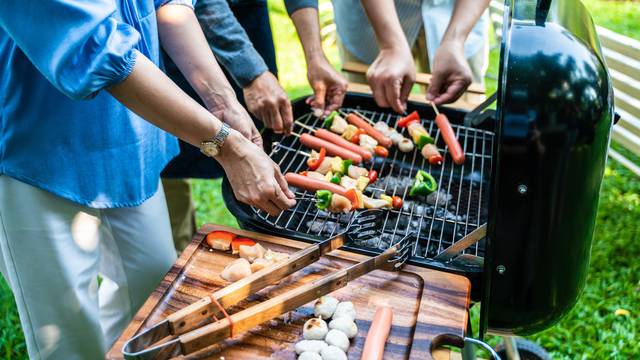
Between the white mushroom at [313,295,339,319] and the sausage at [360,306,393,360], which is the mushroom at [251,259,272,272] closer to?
the white mushroom at [313,295,339,319]

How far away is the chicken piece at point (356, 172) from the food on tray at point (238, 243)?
0.57m

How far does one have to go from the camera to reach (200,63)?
2.00 metres

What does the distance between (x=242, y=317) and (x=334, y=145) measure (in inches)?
42.9

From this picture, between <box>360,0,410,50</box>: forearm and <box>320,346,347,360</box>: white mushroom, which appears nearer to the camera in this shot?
<box>320,346,347,360</box>: white mushroom

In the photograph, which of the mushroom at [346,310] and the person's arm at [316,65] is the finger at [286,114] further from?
the mushroom at [346,310]

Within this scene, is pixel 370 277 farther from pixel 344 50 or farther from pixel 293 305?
pixel 344 50

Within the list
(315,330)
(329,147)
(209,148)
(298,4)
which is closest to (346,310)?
(315,330)

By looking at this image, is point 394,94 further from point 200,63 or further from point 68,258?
point 68,258

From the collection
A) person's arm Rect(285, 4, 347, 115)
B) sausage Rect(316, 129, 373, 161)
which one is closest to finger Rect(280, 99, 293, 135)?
sausage Rect(316, 129, 373, 161)

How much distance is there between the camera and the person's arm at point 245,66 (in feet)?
7.54

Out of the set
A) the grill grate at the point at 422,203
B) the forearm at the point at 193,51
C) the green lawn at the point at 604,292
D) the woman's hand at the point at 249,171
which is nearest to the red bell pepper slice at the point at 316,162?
the grill grate at the point at 422,203

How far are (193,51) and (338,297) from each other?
1.01m

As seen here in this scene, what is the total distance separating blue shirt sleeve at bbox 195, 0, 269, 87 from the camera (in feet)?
7.57

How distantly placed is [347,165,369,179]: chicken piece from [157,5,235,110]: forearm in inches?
21.5
